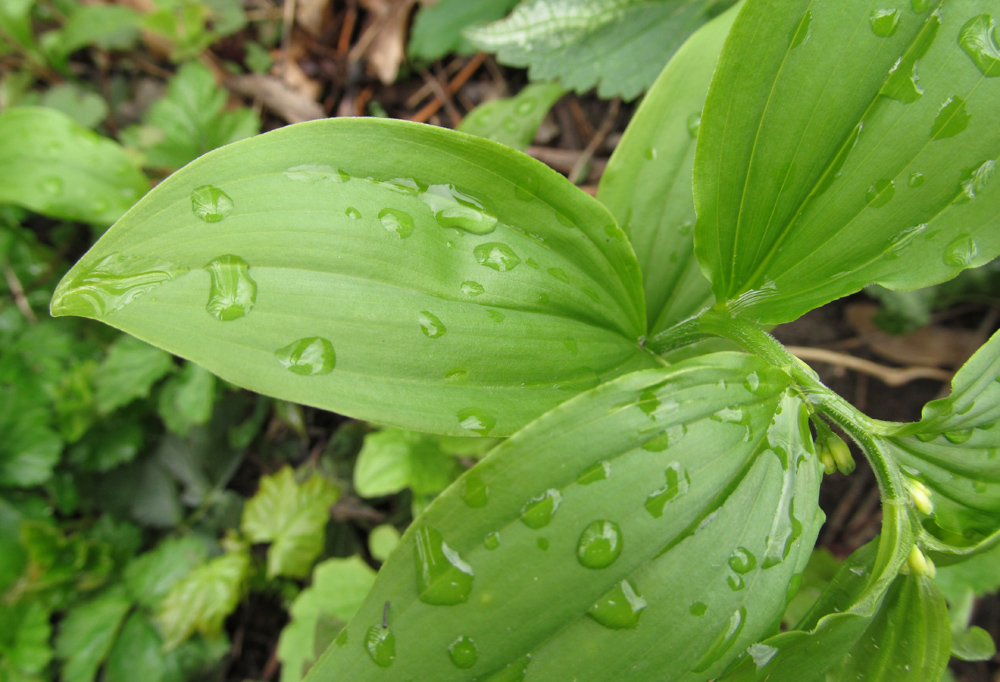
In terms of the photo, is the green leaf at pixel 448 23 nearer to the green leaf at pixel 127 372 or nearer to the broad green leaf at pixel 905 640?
the green leaf at pixel 127 372

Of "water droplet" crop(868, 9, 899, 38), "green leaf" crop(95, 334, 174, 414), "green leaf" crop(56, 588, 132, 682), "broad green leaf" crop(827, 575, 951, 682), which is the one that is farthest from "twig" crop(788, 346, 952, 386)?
"green leaf" crop(56, 588, 132, 682)

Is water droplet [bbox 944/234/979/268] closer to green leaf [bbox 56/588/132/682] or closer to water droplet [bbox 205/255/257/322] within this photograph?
water droplet [bbox 205/255/257/322]

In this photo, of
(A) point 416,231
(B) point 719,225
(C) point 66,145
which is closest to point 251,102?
(C) point 66,145

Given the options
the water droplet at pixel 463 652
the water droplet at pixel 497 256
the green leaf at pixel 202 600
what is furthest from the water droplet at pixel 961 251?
the green leaf at pixel 202 600

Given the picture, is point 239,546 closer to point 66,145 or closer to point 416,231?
point 66,145

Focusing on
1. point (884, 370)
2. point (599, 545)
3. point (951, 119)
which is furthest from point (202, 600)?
point (884, 370)

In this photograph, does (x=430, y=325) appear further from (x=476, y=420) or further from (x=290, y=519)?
(x=290, y=519)
